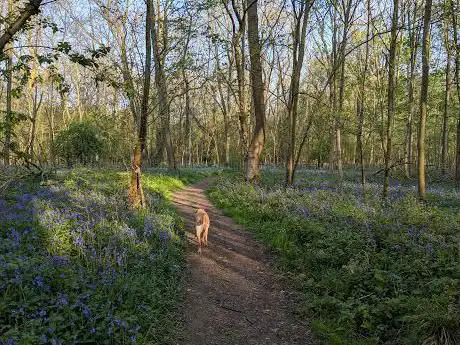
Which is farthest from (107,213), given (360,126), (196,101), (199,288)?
(196,101)

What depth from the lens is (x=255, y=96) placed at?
18641mm

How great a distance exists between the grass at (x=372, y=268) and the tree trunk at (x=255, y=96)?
778 cm

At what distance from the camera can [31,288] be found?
4359 millimetres

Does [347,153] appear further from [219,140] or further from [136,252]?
[136,252]

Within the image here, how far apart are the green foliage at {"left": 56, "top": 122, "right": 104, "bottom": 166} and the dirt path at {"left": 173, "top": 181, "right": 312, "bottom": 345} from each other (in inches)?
706

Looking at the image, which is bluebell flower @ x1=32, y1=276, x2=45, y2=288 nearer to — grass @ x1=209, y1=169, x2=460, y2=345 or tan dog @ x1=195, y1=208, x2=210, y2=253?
grass @ x1=209, y1=169, x2=460, y2=345

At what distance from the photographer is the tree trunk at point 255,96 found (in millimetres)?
18016

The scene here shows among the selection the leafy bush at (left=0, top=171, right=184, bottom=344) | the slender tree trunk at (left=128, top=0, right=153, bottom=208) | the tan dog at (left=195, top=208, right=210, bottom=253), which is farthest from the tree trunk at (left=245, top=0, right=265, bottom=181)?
the leafy bush at (left=0, top=171, right=184, bottom=344)

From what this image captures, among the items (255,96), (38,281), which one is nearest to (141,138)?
(38,281)

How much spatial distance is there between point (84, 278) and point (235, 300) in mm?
2539

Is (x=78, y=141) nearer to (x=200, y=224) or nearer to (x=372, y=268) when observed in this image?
(x=200, y=224)

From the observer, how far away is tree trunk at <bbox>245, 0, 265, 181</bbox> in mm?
18016

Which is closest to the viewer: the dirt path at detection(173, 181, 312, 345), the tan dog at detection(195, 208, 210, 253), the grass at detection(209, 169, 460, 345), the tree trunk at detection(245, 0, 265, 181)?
the grass at detection(209, 169, 460, 345)

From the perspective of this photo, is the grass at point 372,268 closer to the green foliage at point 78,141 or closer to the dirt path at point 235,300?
the dirt path at point 235,300
